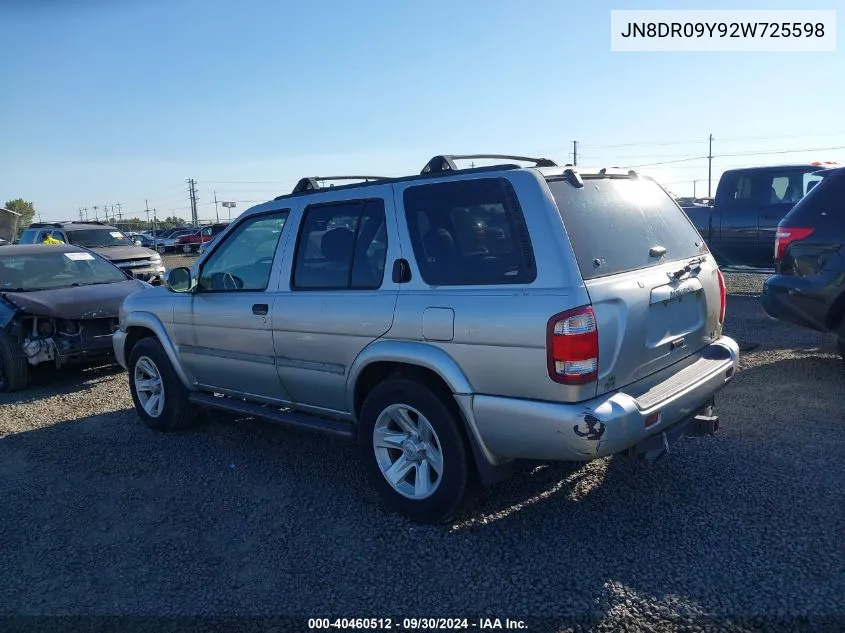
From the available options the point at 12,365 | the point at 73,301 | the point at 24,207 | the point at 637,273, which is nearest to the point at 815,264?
the point at 637,273

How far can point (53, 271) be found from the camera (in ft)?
27.8

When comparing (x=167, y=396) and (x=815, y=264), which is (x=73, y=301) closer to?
(x=167, y=396)

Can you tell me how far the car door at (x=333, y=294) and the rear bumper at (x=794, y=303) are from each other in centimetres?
397

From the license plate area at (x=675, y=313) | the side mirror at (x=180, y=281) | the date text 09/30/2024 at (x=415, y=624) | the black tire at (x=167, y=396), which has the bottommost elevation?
the date text 09/30/2024 at (x=415, y=624)

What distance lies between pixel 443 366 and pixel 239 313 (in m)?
1.86

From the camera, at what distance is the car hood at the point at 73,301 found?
24.1 feet

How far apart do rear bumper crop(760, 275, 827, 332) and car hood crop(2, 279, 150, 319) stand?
664cm

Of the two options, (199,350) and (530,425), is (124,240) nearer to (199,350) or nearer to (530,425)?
(199,350)

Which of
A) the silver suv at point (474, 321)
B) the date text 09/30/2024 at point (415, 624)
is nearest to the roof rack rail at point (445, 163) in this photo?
the silver suv at point (474, 321)

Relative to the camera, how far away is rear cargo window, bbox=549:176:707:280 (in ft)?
11.2

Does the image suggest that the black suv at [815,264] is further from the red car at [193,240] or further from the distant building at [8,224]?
the red car at [193,240]

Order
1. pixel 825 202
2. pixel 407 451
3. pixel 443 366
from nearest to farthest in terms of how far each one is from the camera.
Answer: pixel 443 366
pixel 407 451
pixel 825 202

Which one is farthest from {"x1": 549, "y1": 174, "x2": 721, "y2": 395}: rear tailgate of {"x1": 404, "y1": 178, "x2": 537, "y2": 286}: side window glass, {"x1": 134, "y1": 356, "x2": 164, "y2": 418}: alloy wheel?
{"x1": 134, "y1": 356, "x2": 164, "y2": 418}: alloy wheel

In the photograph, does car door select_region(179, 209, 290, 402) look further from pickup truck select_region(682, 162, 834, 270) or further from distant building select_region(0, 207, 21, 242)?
distant building select_region(0, 207, 21, 242)
